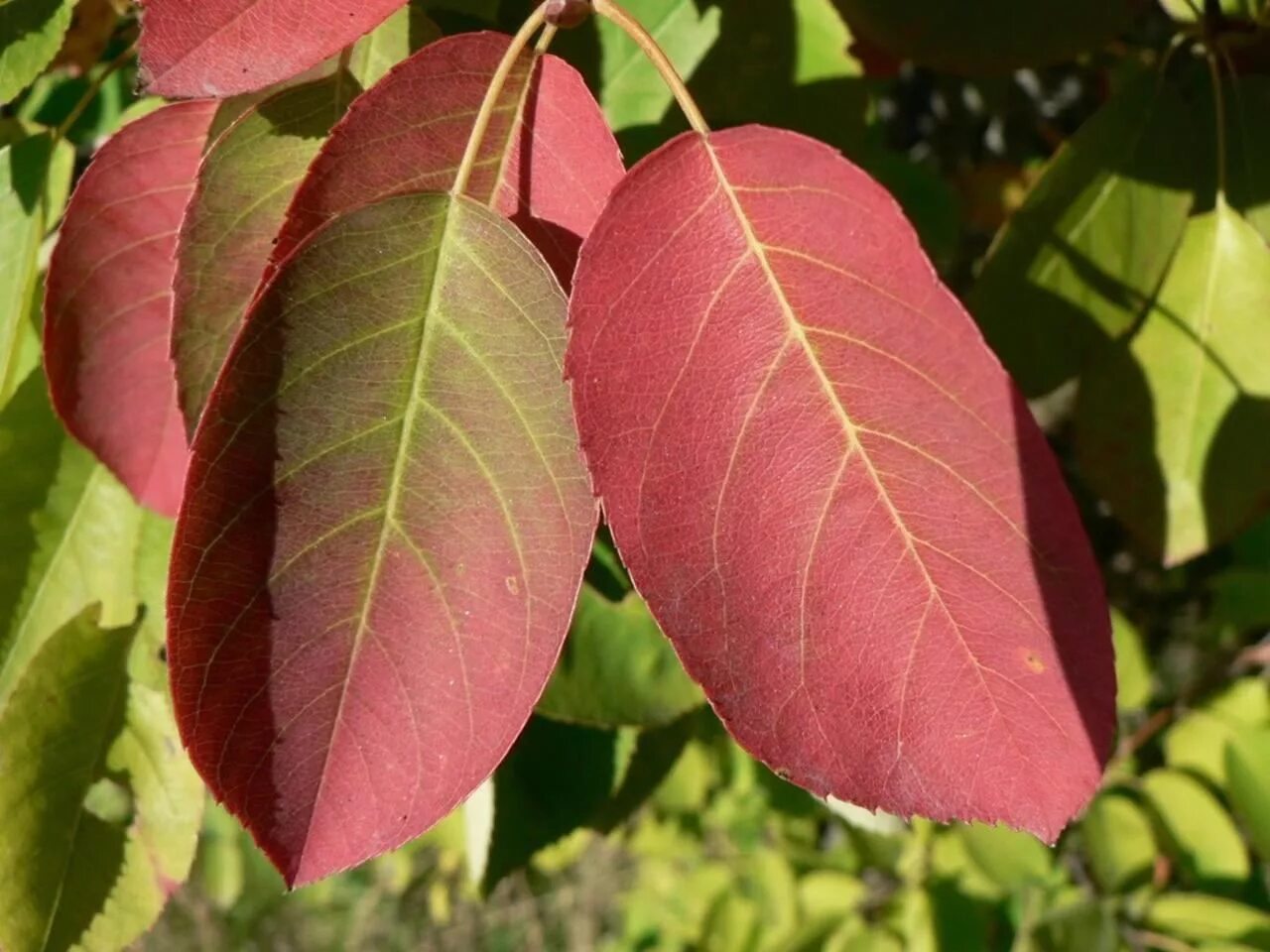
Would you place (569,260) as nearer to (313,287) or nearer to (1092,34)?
(313,287)

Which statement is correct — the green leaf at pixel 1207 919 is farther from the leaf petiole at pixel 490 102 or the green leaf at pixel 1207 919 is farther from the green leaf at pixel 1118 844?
the leaf petiole at pixel 490 102

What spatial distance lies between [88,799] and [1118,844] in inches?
37.7

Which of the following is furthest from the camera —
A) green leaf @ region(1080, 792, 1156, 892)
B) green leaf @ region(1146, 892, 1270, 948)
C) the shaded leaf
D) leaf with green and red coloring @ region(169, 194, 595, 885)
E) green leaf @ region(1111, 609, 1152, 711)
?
green leaf @ region(1111, 609, 1152, 711)

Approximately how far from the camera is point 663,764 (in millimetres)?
917

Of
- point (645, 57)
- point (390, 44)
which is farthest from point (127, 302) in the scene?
point (645, 57)

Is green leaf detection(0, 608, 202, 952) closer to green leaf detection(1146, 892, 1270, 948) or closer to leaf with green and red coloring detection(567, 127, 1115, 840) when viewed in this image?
leaf with green and red coloring detection(567, 127, 1115, 840)

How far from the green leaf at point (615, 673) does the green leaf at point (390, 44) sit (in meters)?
0.33

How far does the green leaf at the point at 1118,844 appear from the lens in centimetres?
114

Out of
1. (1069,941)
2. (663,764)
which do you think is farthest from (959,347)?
(1069,941)

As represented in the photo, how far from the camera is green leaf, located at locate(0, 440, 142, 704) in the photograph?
65 cm

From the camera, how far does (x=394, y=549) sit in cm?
40

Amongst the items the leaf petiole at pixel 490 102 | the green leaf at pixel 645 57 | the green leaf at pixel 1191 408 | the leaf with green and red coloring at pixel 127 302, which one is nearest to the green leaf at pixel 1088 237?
the green leaf at pixel 1191 408

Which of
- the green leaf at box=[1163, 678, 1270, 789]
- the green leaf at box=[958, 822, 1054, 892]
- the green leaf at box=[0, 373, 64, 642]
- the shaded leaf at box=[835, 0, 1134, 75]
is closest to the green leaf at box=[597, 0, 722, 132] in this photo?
the shaded leaf at box=[835, 0, 1134, 75]

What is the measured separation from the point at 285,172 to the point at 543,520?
19 cm
